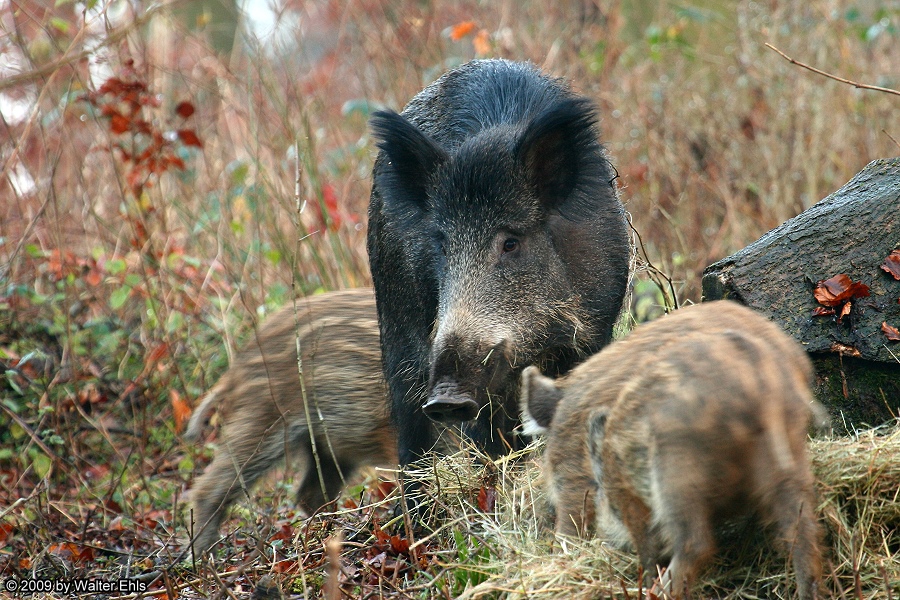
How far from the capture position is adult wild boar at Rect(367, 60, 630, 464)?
4184 mm

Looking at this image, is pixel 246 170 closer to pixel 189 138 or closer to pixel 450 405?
pixel 189 138

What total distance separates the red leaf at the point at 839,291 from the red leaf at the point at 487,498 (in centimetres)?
145

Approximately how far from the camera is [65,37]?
9359 millimetres

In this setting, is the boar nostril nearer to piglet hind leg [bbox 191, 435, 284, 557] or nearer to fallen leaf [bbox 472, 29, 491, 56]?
piglet hind leg [bbox 191, 435, 284, 557]

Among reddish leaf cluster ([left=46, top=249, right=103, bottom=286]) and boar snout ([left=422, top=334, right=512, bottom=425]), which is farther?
reddish leaf cluster ([left=46, top=249, right=103, bottom=286])

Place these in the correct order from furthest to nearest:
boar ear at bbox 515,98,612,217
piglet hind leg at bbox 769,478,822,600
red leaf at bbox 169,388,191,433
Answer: red leaf at bbox 169,388,191,433 < boar ear at bbox 515,98,612,217 < piglet hind leg at bbox 769,478,822,600

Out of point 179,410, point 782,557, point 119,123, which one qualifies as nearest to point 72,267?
point 119,123

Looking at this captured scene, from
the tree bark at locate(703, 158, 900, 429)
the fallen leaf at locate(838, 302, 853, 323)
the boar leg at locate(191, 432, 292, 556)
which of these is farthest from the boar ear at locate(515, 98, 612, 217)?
the boar leg at locate(191, 432, 292, 556)

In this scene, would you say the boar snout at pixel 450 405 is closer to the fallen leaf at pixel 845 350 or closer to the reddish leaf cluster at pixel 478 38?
the fallen leaf at pixel 845 350

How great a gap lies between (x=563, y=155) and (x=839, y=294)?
1368mm

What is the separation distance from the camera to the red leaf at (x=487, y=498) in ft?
12.5

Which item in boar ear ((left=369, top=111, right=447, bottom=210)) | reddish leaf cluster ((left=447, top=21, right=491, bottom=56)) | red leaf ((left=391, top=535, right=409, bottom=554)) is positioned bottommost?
red leaf ((left=391, top=535, right=409, bottom=554))

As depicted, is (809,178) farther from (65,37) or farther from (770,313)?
(65,37)

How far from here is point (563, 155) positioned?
4.49 meters
